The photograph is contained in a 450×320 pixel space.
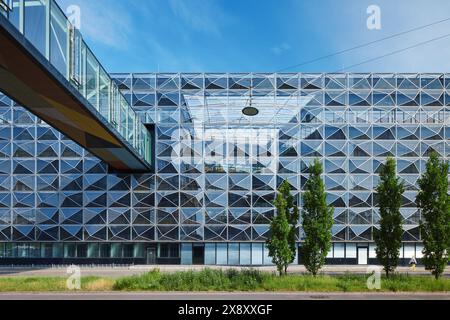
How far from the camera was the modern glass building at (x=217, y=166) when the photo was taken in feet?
115

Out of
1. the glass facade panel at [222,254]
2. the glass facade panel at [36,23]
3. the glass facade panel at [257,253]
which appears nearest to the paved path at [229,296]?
the glass facade panel at [36,23]

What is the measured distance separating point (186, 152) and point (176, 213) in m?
5.69

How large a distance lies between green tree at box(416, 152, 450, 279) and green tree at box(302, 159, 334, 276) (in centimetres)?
502

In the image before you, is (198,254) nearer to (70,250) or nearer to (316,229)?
(70,250)

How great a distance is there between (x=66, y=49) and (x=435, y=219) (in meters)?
19.7

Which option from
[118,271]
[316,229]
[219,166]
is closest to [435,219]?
[316,229]

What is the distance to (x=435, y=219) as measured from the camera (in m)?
20.6

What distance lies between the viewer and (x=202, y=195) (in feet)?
116

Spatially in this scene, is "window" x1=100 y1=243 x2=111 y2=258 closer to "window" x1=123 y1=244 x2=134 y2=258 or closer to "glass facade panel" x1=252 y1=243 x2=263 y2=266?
"window" x1=123 y1=244 x2=134 y2=258

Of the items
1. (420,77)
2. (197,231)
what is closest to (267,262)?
(197,231)

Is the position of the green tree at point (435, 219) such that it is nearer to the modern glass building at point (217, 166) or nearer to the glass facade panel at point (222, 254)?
the modern glass building at point (217, 166)

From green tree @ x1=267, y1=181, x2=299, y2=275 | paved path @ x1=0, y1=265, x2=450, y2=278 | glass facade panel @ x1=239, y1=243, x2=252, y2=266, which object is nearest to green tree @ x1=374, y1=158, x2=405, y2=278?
green tree @ x1=267, y1=181, x2=299, y2=275
